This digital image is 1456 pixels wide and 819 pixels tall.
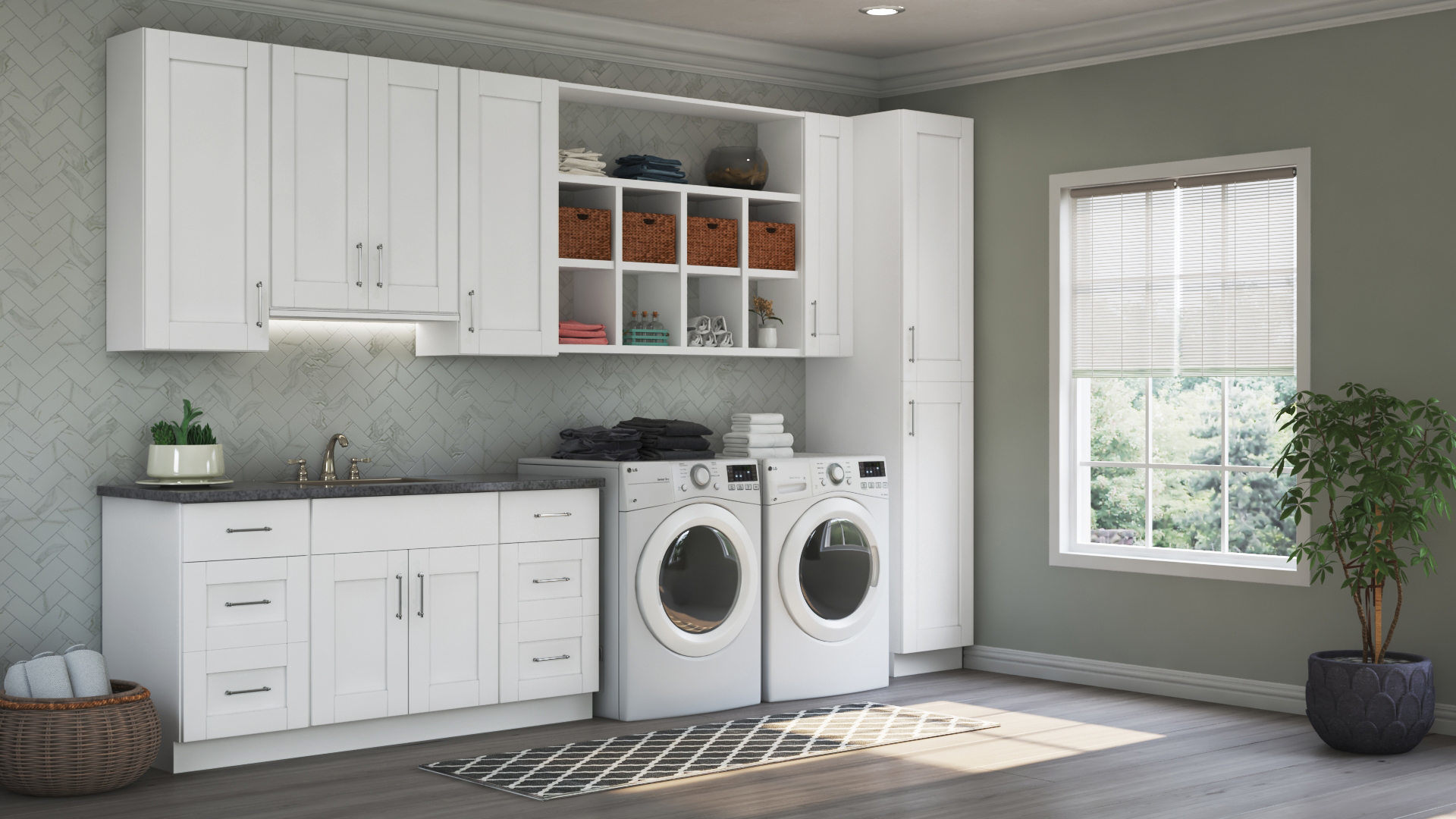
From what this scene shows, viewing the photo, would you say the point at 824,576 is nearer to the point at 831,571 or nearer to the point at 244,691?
the point at 831,571

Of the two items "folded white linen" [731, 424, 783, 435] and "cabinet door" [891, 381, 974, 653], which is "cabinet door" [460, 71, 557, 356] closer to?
"folded white linen" [731, 424, 783, 435]

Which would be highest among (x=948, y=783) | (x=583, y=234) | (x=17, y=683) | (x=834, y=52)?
(x=834, y=52)

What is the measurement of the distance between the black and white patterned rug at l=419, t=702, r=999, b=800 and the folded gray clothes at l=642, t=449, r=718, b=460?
3.27 ft

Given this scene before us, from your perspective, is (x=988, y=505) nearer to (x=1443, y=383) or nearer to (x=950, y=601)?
(x=950, y=601)

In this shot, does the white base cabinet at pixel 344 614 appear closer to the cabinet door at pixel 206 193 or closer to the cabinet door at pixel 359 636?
the cabinet door at pixel 359 636

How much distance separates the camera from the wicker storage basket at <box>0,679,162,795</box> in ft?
13.6

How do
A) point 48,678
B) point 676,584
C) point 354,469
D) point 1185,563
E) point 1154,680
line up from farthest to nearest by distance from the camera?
point 1154,680
point 1185,563
point 676,584
point 354,469
point 48,678

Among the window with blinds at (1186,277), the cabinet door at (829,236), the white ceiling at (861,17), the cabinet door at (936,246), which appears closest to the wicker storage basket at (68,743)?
the white ceiling at (861,17)

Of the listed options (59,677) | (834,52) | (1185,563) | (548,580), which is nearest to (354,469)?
(548,580)

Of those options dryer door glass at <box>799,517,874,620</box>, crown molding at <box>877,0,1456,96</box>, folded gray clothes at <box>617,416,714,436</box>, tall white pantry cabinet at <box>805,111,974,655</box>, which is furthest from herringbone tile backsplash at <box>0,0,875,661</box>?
crown molding at <box>877,0,1456,96</box>

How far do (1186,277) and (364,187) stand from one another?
3.14m

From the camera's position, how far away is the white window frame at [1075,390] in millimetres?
5434

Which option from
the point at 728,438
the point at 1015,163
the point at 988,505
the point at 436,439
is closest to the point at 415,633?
the point at 436,439

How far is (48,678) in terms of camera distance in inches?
167
